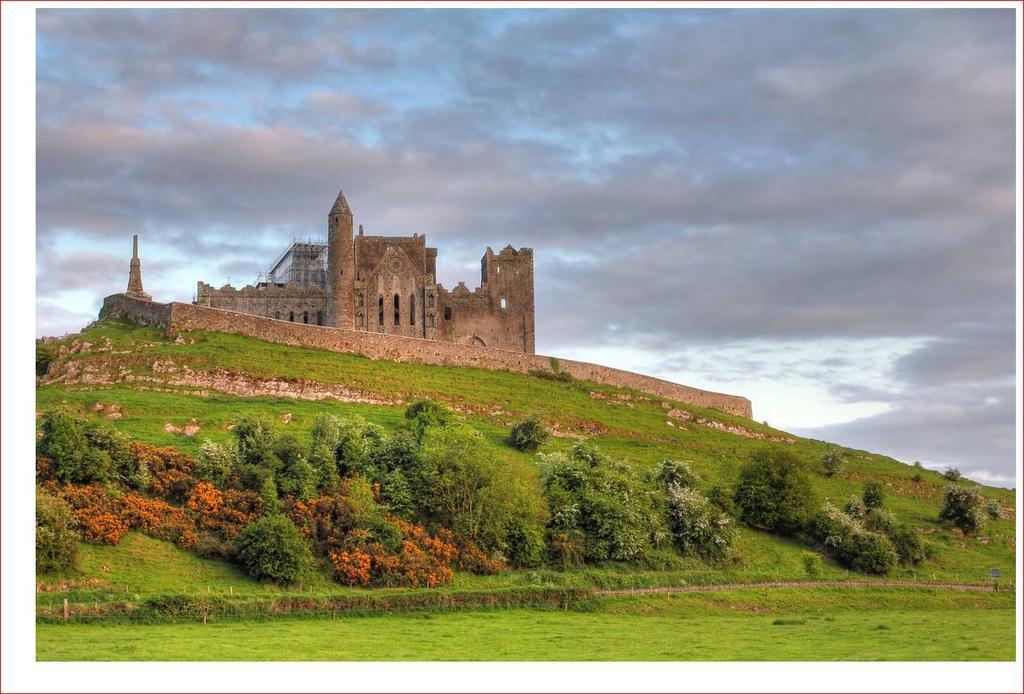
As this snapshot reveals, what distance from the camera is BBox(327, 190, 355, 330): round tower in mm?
91250

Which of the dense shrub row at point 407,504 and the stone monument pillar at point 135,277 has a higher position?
the stone monument pillar at point 135,277

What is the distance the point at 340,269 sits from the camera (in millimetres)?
91625

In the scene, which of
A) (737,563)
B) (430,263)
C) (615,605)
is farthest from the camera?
(430,263)

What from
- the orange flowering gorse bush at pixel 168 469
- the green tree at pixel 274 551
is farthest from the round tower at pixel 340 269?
the green tree at pixel 274 551

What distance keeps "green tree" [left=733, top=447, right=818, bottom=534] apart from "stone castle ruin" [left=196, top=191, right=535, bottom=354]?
36.0 m

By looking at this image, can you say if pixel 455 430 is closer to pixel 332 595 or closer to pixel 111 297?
pixel 332 595

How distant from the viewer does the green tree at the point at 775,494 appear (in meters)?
60.7

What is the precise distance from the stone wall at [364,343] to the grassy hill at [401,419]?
3.94 ft

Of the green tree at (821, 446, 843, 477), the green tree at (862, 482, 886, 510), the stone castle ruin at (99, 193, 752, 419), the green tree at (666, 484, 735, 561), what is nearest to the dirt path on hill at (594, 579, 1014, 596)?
the green tree at (666, 484, 735, 561)

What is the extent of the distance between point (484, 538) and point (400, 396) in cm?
2398

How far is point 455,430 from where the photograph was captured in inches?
2404

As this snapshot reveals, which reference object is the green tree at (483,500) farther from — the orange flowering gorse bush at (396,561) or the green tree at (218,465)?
the green tree at (218,465)

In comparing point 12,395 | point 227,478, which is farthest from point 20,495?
point 227,478

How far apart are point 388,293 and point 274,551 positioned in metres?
50.8
